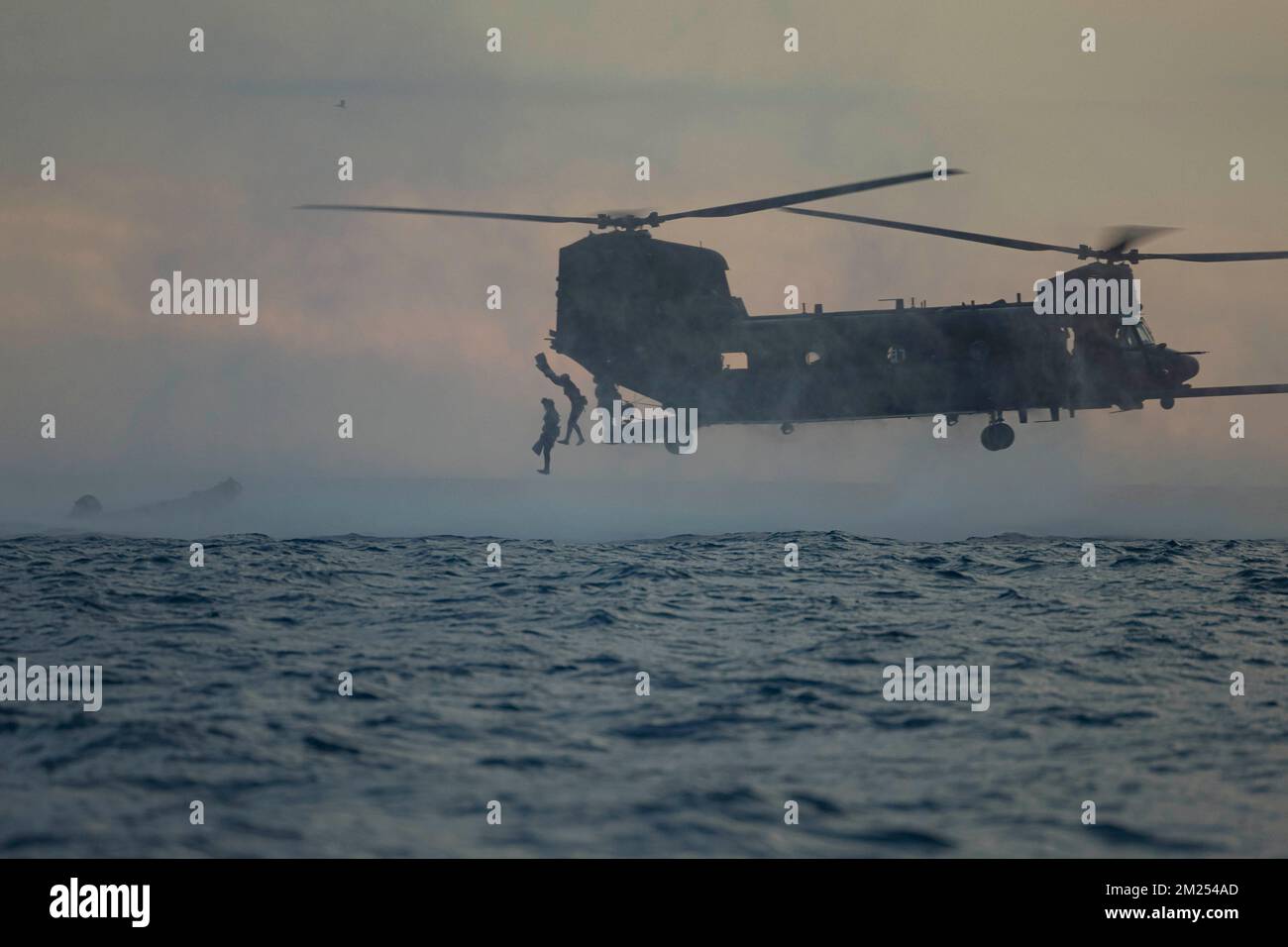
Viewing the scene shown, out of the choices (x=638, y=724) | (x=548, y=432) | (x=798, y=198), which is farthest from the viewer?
(x=548, y=432)

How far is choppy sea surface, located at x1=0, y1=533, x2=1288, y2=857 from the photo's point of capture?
401 inches

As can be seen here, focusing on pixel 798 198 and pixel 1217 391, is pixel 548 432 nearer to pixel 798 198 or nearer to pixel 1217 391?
pixel 798 198

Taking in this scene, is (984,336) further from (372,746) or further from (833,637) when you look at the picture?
(372,746)

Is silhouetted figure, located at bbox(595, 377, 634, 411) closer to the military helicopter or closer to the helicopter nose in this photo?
the military helicopter

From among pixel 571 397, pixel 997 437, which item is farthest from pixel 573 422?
pixel 997 437

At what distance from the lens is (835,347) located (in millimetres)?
30984

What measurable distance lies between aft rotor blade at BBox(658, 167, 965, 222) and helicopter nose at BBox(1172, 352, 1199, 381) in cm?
1076

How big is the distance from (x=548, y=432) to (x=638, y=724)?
22.7 metres

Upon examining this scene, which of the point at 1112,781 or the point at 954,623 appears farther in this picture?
the point at 954,623

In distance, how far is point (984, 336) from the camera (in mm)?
30797
